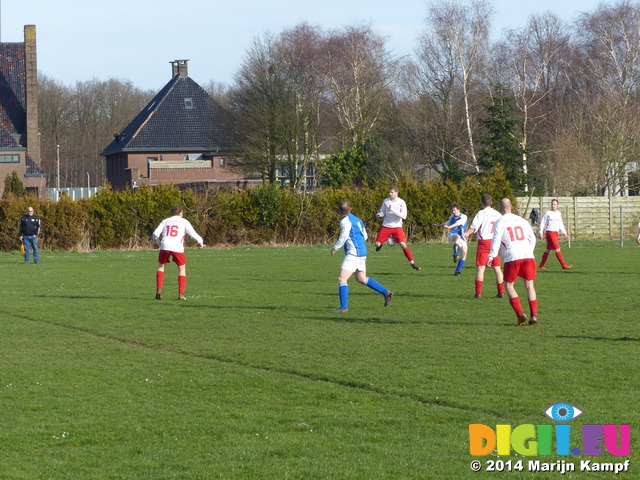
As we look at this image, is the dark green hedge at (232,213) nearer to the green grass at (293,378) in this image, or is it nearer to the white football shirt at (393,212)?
the white football shirt at (393,212)

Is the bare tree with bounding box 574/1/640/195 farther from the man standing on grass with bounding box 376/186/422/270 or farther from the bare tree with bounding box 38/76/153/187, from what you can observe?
the bare tree with bounding box 38/76/153/187

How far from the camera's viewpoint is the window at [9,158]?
71.1 meters

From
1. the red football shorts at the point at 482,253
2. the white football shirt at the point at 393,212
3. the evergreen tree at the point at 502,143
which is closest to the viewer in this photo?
the red football shorts at the point at 482,253

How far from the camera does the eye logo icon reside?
7328mm

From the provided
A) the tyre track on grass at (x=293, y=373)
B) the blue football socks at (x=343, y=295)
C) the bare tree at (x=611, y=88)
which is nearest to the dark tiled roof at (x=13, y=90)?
the bare tree at (x=611, y=88)

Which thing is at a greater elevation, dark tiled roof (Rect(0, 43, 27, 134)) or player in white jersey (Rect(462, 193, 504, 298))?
dark tiled roof (Rect(0, 43, 27, 134))

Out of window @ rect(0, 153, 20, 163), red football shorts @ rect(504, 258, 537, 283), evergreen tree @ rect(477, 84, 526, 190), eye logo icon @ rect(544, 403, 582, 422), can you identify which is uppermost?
window @ rect(0, 153, 20, 163)

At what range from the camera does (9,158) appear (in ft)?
234

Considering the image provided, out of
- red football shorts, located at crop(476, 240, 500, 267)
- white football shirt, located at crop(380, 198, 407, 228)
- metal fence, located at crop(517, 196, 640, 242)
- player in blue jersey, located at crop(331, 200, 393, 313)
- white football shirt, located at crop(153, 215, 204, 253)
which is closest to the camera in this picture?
player in blue jersey, located at crop(331, 200, 393, 313)

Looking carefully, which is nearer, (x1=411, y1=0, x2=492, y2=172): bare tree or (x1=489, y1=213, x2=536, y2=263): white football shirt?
(x1=489, y1=213, x2=536, y2=263): white football shirt

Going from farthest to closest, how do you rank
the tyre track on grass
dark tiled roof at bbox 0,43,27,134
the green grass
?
dark tiled roof at bbox 0,43,27,134 < the tyre track on grass < the green grass

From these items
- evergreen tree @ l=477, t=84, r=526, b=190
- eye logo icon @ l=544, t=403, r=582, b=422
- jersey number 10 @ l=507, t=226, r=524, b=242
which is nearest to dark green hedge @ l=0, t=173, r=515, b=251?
evergreen tree @ l=477, t=84, r=526, b=190

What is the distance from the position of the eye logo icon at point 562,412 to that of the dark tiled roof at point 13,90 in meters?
72.3

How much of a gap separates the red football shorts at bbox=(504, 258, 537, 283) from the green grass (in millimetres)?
708
